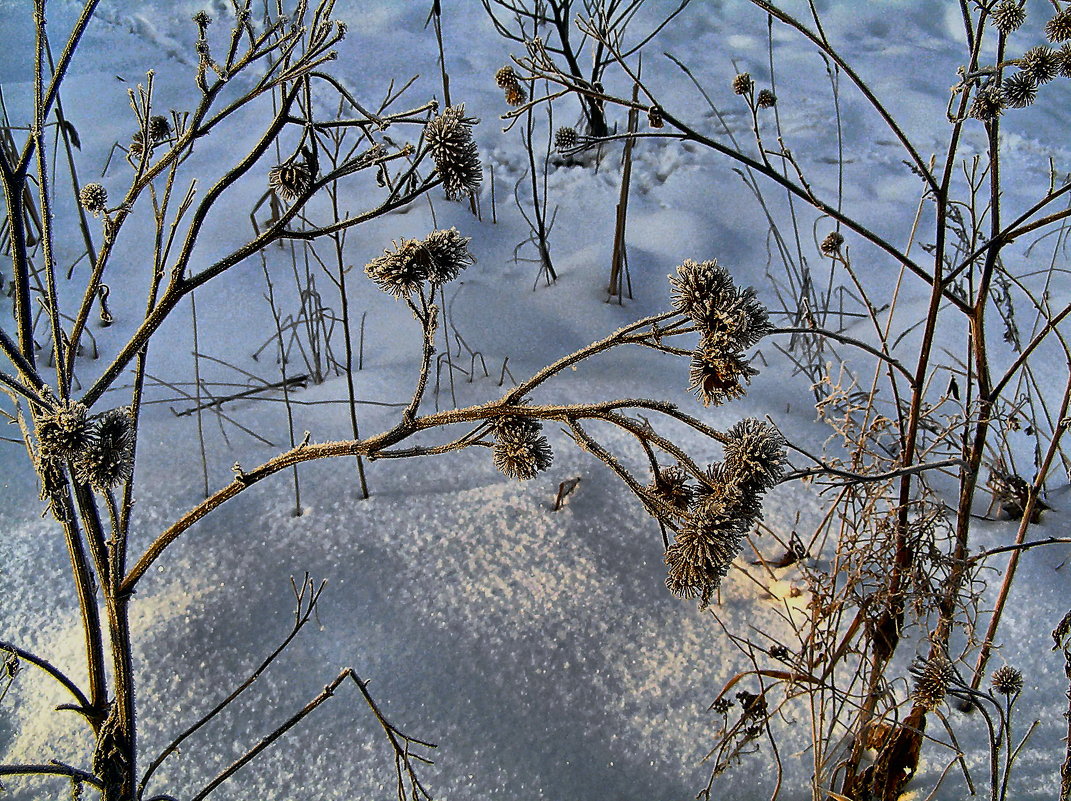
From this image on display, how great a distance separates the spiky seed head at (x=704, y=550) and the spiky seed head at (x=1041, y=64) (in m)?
0.57

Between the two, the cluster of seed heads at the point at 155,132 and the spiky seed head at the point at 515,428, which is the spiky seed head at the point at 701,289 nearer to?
the spiky seed head at the point at 515,428

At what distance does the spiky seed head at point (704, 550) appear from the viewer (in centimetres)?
54

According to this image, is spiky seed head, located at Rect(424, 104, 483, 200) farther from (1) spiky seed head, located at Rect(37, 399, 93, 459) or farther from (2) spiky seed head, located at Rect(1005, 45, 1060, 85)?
(2) spiky seed head, located at Rect(1005, 45, 1060, 85)

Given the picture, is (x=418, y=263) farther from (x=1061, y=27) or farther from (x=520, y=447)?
(x=1061, y=27)

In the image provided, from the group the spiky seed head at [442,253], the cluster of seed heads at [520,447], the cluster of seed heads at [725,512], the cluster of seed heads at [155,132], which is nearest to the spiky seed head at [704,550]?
the cluster of seed heads at [725,512]

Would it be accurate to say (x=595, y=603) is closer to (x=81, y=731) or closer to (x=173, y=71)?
(x=81, y=731)

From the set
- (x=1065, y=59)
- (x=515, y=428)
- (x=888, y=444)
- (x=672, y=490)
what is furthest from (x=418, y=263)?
(x=888, y=444)

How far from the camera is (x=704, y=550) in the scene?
1.77ft

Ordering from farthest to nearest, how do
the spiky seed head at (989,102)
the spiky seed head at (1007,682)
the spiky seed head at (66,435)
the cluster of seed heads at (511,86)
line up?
the cluster of seed heads at (511,86)
the spiky seed head at (1007,682)
the spiky seed head at (989,102)
the spiky seed head at (66,435)

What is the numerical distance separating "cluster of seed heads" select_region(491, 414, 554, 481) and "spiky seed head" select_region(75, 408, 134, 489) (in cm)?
23

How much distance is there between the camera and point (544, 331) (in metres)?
1.68

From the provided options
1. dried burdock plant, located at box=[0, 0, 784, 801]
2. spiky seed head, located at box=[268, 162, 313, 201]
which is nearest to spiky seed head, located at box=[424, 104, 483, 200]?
dried burdock plant, located at box=[0, 0, 784, 801]

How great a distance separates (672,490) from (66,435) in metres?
0.38

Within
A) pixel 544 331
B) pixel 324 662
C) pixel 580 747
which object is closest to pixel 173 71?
pixel 544 331
